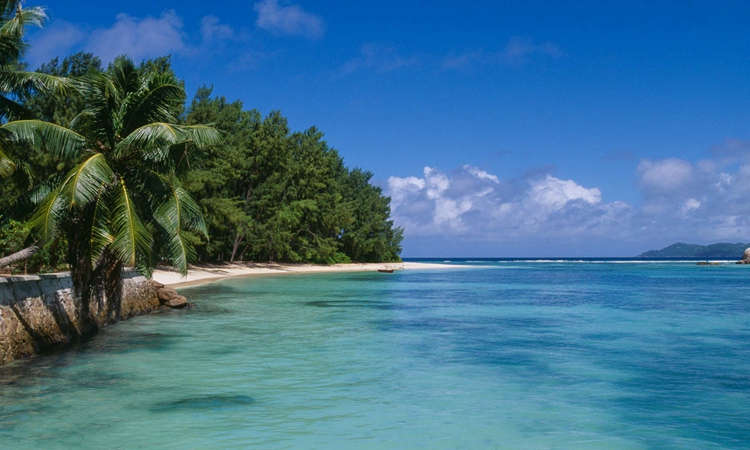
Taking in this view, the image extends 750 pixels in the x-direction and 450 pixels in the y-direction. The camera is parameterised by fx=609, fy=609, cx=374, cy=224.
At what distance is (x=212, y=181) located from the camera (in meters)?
46.3

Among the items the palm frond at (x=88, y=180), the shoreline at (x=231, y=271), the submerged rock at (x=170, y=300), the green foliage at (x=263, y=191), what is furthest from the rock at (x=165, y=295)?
the green foliage at (x=263, y=191)

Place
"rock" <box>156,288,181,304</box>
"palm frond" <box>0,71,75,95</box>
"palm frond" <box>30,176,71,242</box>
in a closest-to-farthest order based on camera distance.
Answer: "palm frond" <box>30,176,71,242</box>, "palm frond" <box>0,71,75,95</box>, "rock" <box>156,288,181,304</box>

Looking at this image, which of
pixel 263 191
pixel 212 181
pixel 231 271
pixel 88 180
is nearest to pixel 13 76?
pixel 88 180

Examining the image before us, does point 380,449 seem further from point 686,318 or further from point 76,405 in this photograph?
point 686,318

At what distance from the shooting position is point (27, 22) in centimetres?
1541

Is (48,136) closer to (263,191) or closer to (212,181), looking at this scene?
(212,181)

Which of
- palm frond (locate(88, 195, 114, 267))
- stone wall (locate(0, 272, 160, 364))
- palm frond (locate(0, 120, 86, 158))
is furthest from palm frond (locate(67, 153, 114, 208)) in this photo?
stone wall (locate(0, 272, 160, 364))

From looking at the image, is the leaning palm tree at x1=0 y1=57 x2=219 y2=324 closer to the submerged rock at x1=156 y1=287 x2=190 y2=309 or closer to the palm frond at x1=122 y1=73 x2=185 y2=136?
the palm frond at x1=122 y1=73 x2=185 y2=136

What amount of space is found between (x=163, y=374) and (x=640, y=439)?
9.13 metres

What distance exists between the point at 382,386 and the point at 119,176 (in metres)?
8.68

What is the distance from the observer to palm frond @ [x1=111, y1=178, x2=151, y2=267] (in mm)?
13656

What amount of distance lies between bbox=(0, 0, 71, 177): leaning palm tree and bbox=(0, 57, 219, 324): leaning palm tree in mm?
793

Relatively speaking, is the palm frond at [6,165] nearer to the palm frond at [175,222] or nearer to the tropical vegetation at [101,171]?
the tropical vegetation at [101,171]

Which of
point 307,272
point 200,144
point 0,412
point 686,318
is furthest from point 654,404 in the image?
point 307,272
